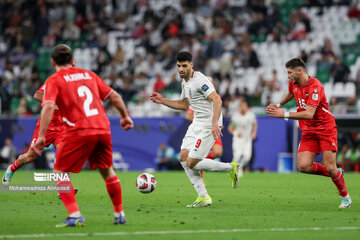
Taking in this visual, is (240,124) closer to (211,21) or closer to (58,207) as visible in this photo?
(211,21)

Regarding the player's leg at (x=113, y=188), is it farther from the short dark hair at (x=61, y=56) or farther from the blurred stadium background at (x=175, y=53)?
the blurred stadium background at (x=175, y=53)

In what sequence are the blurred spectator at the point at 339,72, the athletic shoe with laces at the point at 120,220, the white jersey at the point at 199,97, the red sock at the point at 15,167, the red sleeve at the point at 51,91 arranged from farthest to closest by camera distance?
the blurred spectator at the point at 339,72, the red sock at the point at 15,167, the white jersey at the point at 199,97, the athletic shoe with laces at the point at 120,220, the red sleeve at the point at 51,91

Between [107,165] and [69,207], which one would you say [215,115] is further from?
[69,207]

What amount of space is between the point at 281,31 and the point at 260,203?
17.6m

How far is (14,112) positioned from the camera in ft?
89.2

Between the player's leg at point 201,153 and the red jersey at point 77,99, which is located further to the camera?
the player's leg at point 201,153

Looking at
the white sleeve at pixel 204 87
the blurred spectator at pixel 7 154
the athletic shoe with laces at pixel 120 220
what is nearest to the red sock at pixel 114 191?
the athletic shoe with laces at pixel 120 220

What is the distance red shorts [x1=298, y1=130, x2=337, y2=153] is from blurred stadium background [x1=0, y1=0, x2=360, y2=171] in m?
12.5

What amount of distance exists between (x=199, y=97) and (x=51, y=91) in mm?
3919

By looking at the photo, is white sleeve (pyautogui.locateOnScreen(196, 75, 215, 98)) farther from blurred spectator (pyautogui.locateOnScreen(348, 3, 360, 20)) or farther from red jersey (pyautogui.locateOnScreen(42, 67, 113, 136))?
blurred spectator (pyautogui.locateOnScreen(348, 3, 360, 20))

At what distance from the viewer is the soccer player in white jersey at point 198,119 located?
11031 mm

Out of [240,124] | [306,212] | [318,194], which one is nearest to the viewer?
[306,212]

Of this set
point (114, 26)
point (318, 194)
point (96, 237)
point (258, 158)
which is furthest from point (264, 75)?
point (96, 237)

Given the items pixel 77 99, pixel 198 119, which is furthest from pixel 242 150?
pixel 77 99
